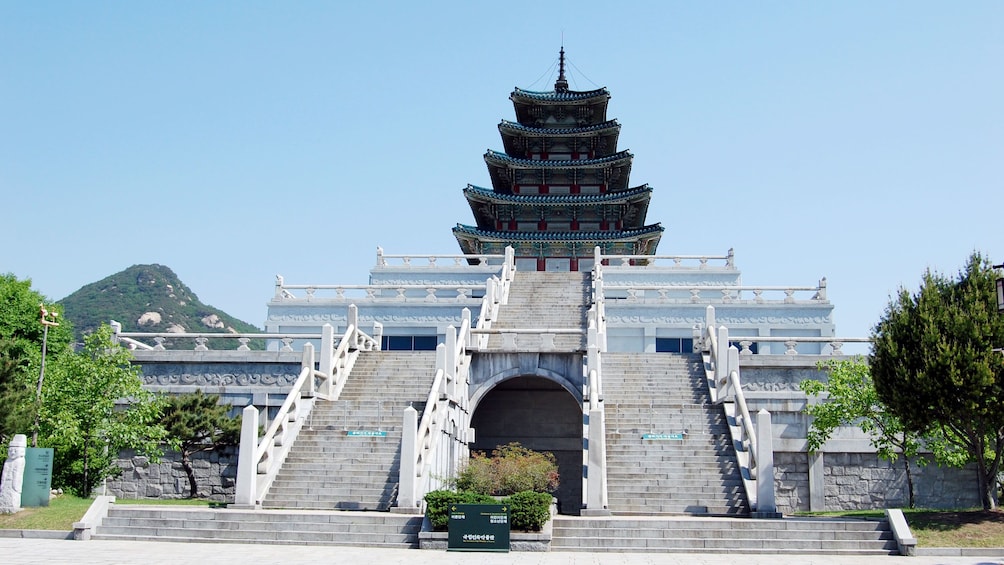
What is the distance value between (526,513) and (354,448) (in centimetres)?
586

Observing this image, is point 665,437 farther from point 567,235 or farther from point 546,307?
point 567,235

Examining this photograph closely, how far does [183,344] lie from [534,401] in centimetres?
6106

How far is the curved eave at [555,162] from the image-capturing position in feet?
154

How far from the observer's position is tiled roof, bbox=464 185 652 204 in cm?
4525

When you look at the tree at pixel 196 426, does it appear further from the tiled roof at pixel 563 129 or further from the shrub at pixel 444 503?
the tiled roof at pixel 563 129

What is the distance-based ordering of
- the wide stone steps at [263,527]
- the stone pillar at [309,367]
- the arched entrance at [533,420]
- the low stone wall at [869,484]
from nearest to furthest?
the wide stone steps at [263,527] < the low stone wall at [869,484] < the stone pillar at [309,367] < the arched entrance at [533,420]

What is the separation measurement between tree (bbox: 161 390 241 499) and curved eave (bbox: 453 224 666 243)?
22.9 m

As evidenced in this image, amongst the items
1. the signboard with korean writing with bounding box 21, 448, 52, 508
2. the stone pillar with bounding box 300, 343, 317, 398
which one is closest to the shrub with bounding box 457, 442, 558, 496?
the stone pillar with bounding box 300, 343, 317, 398

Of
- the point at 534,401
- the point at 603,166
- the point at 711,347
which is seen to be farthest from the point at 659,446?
the point at 603,166

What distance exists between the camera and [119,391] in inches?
842

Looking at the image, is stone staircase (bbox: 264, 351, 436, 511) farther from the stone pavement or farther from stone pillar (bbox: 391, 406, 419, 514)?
the stone pavement

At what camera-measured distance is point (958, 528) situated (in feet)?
53.9

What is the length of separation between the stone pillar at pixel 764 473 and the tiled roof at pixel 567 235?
2621 cm

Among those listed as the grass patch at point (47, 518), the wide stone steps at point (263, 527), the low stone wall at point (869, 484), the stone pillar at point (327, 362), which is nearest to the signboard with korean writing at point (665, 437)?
the low stone wall at point (869, 484)
